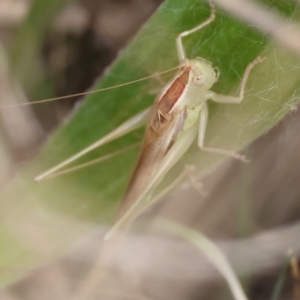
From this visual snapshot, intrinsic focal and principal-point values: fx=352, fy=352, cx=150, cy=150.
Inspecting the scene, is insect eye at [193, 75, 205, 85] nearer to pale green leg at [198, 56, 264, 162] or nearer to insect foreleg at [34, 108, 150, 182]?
pale green leg at [198, 56, 264, 162]

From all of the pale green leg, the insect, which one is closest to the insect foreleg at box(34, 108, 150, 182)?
the insect

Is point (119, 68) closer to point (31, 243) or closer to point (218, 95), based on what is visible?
point (218, 95)

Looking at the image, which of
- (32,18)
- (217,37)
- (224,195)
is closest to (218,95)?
(217,37)

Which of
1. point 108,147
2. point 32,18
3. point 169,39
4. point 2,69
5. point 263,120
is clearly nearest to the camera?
point 263,120

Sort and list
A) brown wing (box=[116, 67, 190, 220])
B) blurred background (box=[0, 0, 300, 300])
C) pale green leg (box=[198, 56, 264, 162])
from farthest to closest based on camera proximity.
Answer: blurred background (box=[0, 0, 300, 300])
brown wing (box=[116, 67, 190, 220])
pale green leg (box=[198, 56, 264, 162])

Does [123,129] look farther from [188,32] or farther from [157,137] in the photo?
[188,32]

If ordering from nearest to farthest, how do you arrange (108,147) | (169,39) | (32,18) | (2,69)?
(169,39) → (108,147) → (32,18) → (2,69)

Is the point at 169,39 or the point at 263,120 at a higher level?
the point at 169,39
